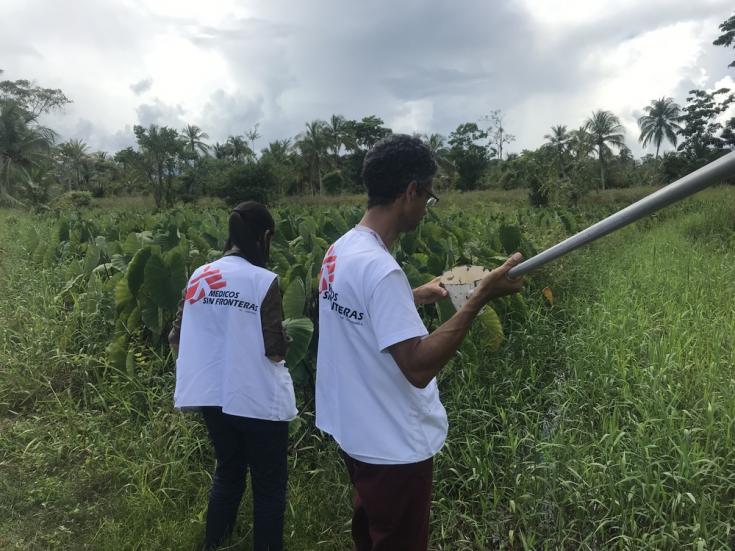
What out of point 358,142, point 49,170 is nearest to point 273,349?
point 49,170

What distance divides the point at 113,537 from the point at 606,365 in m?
3.32

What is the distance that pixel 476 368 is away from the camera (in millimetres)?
A: 4008

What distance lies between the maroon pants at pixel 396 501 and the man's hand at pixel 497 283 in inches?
22.8

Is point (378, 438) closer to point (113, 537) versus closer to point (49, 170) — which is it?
point (113, 537)

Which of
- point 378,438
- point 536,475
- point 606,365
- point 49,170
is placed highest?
point 49,170

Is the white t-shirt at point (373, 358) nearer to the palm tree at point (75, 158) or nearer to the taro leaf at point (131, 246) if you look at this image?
the taro leaf at point (131, 246)

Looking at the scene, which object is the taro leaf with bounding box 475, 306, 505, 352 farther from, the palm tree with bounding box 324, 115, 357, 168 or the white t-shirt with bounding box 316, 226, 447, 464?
the palm tree with bounding box 324, 115, 357, 168

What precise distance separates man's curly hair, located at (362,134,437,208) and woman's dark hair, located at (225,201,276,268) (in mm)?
985

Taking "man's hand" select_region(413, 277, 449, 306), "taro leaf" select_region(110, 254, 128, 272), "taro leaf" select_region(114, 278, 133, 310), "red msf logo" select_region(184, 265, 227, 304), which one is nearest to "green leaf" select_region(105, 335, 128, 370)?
"taro leaf" select_region(114, 278, 133, 310)

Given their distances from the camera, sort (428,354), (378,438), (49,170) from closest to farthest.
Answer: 1. (428,354)
2. (378,438)
3. (49,170)

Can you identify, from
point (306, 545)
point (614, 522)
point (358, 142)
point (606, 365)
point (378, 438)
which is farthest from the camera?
point (358, 142)

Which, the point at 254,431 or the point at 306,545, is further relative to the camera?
the point at 306,545

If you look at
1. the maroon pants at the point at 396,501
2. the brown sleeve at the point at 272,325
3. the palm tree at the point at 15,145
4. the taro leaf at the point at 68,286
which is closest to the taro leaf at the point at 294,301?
the brown sleeve at the point at 272,325

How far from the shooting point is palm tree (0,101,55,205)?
35.1 m
